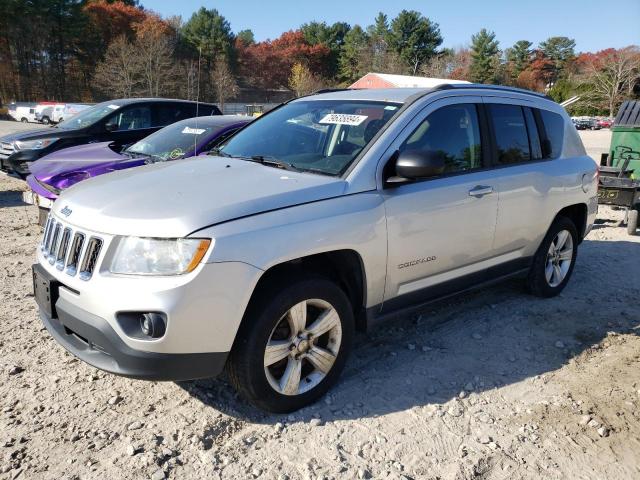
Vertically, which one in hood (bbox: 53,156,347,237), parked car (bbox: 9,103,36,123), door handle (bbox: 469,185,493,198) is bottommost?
parked car (bbox: 9,103,36,123)

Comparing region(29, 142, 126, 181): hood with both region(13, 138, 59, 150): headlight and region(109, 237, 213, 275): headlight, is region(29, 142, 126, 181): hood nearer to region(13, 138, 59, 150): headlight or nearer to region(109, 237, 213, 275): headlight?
region(13, 138, 59, 150): headlight

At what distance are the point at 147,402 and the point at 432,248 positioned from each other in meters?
2.07

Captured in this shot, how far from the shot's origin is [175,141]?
6711mm

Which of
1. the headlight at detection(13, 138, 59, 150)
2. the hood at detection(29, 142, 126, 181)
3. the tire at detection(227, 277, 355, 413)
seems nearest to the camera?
the tire at detection(227, 277, 355, 413)

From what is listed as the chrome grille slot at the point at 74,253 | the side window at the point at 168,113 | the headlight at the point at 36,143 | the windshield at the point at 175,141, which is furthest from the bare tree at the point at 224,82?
the chrome grille slot at the point at 74,253

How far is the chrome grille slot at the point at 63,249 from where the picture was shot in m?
2.94

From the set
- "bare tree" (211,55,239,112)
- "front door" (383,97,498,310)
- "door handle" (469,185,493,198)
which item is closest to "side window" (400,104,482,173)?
"front door" (383,97,498,310)

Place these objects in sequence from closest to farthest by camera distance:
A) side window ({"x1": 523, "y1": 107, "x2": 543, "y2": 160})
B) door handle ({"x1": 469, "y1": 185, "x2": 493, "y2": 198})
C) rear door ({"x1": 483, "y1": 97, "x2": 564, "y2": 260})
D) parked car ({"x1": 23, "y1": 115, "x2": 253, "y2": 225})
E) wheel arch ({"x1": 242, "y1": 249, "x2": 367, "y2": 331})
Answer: wheel arch ({"x1": 242, "y1": 249, "x2": 367, "y2": 331})
door handle ({"x1": 469, "y1": 185, "x2": 493, "y2": 198})
rear door ({"x1": 483, "y1": 97, "x2": 564, "y2": 260})
side window ({"x1": 523, "y1": 107, "x2": 543, "y2": 160})
parked car ({"x1": 23, "y1": 115, "x2": 253, "y2": 225})

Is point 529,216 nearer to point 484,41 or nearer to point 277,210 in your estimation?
point 277,210

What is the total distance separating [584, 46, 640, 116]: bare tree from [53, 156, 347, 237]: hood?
201 ft

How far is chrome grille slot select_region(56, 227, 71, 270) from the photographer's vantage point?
9.63 feet

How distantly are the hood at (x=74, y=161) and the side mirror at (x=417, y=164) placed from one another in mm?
4157

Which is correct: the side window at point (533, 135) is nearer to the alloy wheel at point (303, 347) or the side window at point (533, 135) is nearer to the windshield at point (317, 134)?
the windshield at point (317, 134)

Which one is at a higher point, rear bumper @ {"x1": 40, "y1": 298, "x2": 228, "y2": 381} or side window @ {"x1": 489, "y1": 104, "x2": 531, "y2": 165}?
side window @ {"x1": 489, "y1": 104, "x2": 531, "y2": 165}
